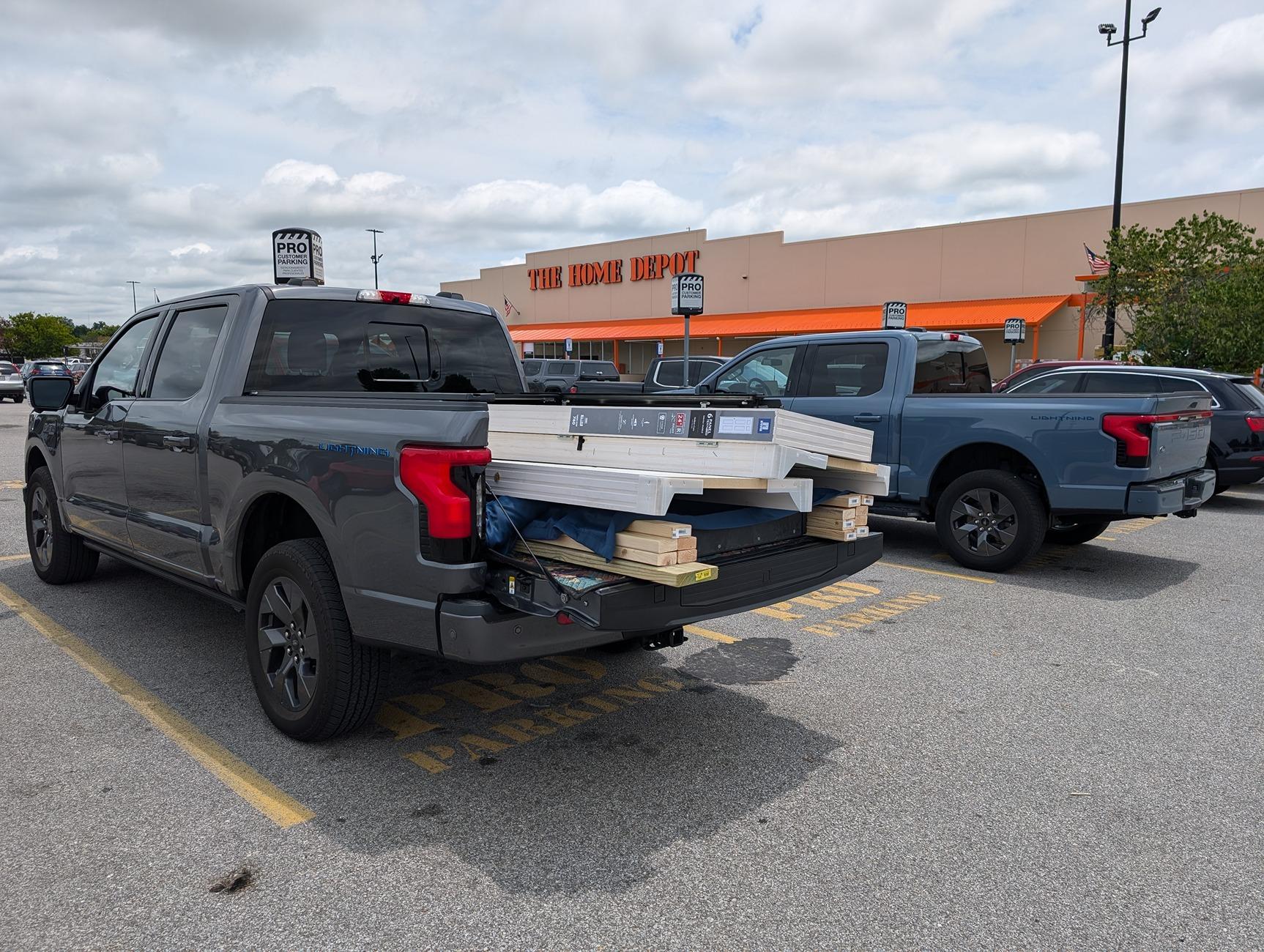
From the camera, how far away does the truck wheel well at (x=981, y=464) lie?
24.2ft

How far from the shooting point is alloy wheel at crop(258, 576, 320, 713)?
3775 millimetres

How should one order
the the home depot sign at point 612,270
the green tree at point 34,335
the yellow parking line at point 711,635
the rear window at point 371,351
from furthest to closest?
the green tree at point 34,335, the the home depot sign at point 612,270, the yellow parking line at point 711,635, the rear window at point 371,351

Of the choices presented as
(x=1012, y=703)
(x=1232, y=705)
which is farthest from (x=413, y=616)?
(x=1232, y=705)

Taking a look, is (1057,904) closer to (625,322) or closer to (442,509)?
(442,509)

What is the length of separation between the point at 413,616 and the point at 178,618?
129 inches

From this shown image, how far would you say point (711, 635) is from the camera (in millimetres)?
5699

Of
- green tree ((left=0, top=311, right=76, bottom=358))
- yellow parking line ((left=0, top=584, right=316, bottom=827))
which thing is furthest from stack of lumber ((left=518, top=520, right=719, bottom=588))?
green tree ((left=0, top=311, right=76, bottom=358))

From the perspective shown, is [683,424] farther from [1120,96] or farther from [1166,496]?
[1120,96]

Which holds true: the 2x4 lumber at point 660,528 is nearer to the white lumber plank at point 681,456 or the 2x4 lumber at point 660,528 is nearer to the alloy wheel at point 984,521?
the white lumber plank at point 681,456

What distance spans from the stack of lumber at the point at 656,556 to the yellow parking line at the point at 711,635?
2366mm

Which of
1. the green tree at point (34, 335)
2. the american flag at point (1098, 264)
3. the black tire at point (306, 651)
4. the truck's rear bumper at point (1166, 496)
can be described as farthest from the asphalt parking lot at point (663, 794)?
the green tree at point (34, 335)

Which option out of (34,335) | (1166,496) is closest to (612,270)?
(1166,496)

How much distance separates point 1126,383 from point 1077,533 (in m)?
3.14

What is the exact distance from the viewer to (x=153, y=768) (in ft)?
12.2
